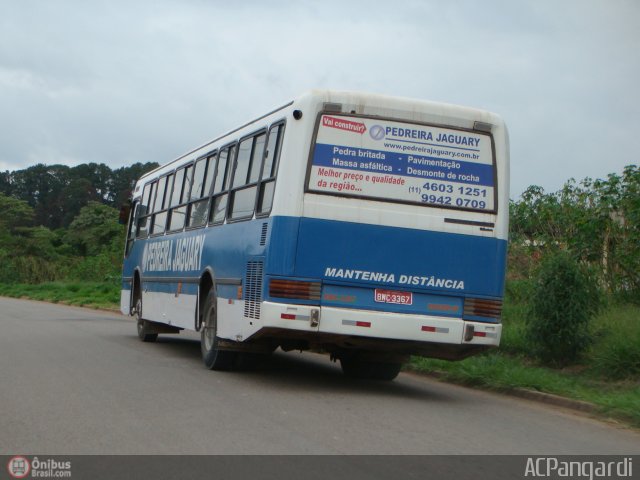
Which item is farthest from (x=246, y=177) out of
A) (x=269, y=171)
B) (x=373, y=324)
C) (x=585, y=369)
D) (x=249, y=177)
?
(x=585, y=369)

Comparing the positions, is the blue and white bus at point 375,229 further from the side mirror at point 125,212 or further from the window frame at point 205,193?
the side mirror at point 125,212

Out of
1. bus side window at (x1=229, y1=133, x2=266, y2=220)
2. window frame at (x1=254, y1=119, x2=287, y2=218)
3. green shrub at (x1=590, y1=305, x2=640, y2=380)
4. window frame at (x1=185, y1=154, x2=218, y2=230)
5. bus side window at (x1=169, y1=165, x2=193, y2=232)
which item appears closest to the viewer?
window frame at (x1=254, y1=119, x2=287, y2=218)

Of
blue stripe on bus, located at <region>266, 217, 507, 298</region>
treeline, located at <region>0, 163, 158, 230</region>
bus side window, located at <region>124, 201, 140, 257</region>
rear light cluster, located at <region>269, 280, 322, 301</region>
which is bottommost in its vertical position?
rear light cluster, located at <region>269, 280, 322, 301</region>

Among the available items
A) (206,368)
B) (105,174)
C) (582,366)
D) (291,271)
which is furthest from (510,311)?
(105,174)

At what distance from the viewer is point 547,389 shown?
1113cm

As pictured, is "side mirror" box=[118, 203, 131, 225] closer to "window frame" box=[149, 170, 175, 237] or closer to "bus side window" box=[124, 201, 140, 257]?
"bus side window" box=[124, 201, 140, 257]

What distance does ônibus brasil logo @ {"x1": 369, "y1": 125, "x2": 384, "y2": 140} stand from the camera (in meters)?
10.4

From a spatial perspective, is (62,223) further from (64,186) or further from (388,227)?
(388,227)

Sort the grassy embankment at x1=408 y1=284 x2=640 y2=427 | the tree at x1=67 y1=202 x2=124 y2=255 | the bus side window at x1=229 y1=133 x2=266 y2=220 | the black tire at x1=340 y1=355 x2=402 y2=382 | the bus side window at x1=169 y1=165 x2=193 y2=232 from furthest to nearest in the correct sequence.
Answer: the tree at x1=67 y1=202 x2=124 y2=255
the bus side window at x1=169 y1=165 x2=193 y2=232
the black tire at x1=340 y1=355 x2=402 y2=382
the bus side window at x1=229 y1=133 x2=266 y2=220
the grassy embankment at x1=408 y1=284 x2=640 y2=427

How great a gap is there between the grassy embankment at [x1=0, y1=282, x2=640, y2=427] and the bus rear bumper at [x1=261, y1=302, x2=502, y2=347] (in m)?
1.44

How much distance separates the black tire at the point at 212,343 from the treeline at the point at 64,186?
96248 millimetres

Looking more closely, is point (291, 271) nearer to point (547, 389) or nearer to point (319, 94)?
point (319, 94)

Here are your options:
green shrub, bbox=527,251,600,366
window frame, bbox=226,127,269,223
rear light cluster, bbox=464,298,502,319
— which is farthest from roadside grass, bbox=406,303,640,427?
window frame, bbox=226,127,269,223
